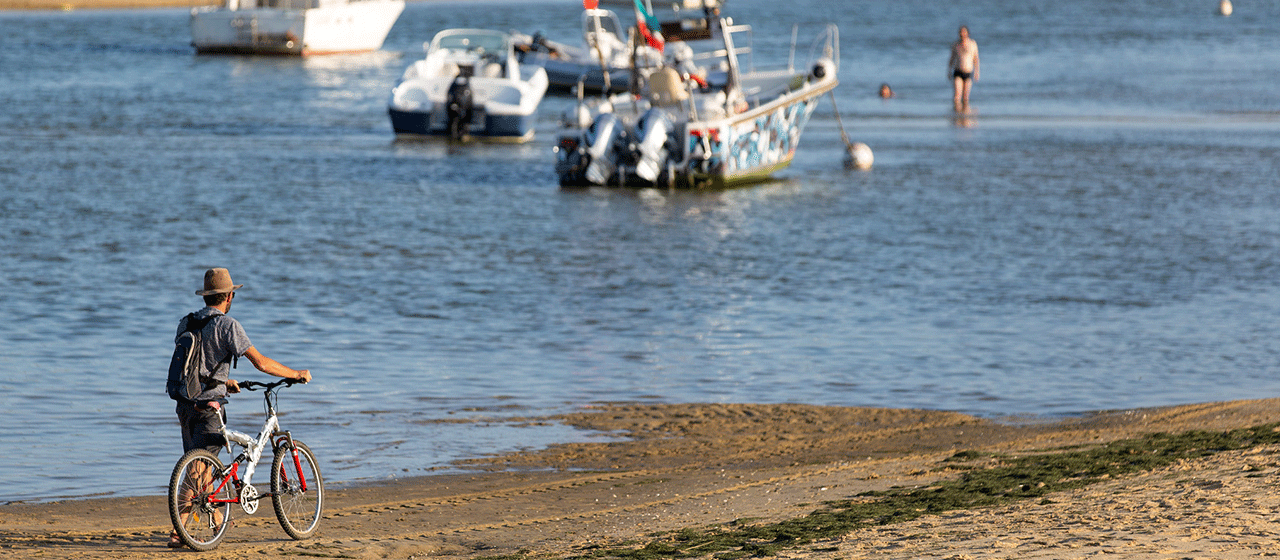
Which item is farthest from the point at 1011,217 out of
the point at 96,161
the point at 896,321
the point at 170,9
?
the point at 170,9

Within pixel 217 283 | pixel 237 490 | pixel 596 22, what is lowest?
pixel 237 490

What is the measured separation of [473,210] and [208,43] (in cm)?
3791

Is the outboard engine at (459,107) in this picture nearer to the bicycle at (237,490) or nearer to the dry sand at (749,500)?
the dry sand at (749,500)

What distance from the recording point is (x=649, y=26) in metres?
21.5

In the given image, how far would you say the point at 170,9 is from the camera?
95250 mm

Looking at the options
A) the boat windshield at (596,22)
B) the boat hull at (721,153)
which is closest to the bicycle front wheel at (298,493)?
the boat hull at (721,153)

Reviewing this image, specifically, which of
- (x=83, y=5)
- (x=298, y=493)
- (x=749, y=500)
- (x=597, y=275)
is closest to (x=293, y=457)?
(x=298, y=493)

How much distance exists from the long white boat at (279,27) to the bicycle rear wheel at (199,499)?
48.5 metres

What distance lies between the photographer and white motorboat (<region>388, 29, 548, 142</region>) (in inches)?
1138

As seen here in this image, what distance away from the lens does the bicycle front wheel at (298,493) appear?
22.8 ft

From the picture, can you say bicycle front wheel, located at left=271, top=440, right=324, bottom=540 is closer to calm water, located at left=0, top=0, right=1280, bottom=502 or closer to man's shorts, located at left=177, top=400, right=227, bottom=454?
man's shorts, located at left=177, top=400, right=227, bottom=454

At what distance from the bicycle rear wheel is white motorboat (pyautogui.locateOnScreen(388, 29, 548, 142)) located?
73.1 feet

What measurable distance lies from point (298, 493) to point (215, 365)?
2.84ft

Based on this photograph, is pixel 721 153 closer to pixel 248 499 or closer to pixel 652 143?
pixel 652 143
